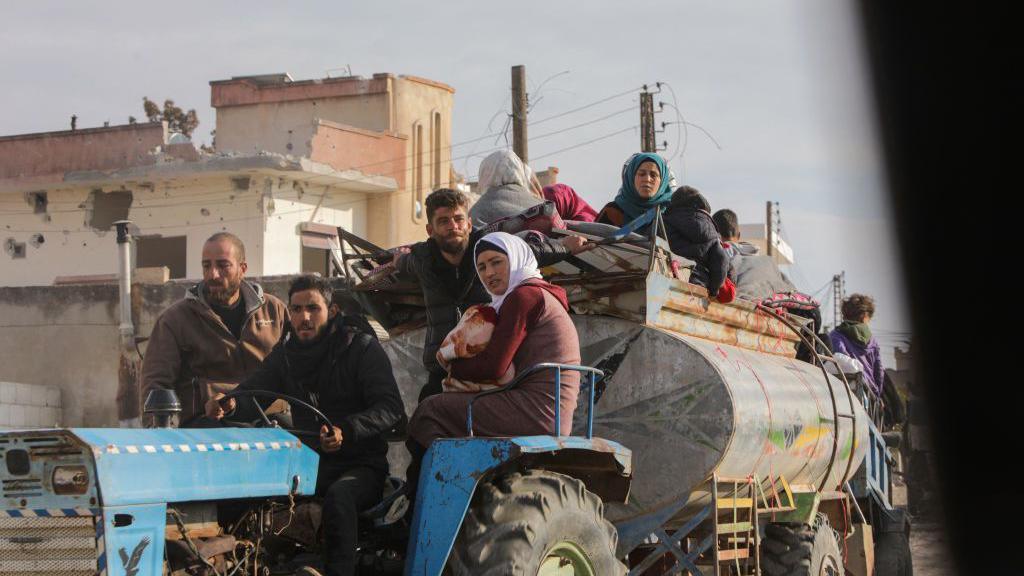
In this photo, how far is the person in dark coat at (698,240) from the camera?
865 cm

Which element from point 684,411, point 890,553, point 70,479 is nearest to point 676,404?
point 684,411

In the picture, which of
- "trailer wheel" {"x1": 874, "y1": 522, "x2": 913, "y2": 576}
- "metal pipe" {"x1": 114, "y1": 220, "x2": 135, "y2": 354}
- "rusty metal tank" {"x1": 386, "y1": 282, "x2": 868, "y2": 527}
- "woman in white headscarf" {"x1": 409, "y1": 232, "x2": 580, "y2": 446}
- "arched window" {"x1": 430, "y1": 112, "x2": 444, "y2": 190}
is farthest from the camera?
"arched window" {"x1": 430, "y1": 112, "x2": 444, "y2": 190}

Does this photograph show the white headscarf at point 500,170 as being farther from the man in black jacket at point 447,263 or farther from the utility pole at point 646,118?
the utility pole at point 646,118

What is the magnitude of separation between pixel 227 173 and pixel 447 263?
94.0ft

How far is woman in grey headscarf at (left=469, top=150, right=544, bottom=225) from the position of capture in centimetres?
841

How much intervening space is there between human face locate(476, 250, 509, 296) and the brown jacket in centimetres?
228

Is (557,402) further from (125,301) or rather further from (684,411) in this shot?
(125,301)

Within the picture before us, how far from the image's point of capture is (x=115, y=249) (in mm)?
37281

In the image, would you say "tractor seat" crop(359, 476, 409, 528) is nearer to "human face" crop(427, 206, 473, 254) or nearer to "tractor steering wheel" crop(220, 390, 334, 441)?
"tractor steering wheel" crop(220, 390, 334, 441)

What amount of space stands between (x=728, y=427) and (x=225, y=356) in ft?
10.4

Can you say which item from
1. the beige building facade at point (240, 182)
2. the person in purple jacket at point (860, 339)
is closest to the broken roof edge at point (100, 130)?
the beige building facade at point (240, 182)

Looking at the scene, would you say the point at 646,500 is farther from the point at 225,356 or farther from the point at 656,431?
the point at 225,356

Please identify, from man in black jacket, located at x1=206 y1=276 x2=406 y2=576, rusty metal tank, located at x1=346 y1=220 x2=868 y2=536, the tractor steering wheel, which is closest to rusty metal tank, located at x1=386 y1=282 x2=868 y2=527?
rusty metal tank, located at x1=346 y1=220 x2=868 y2=536

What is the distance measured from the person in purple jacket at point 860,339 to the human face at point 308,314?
7185 millimetres
